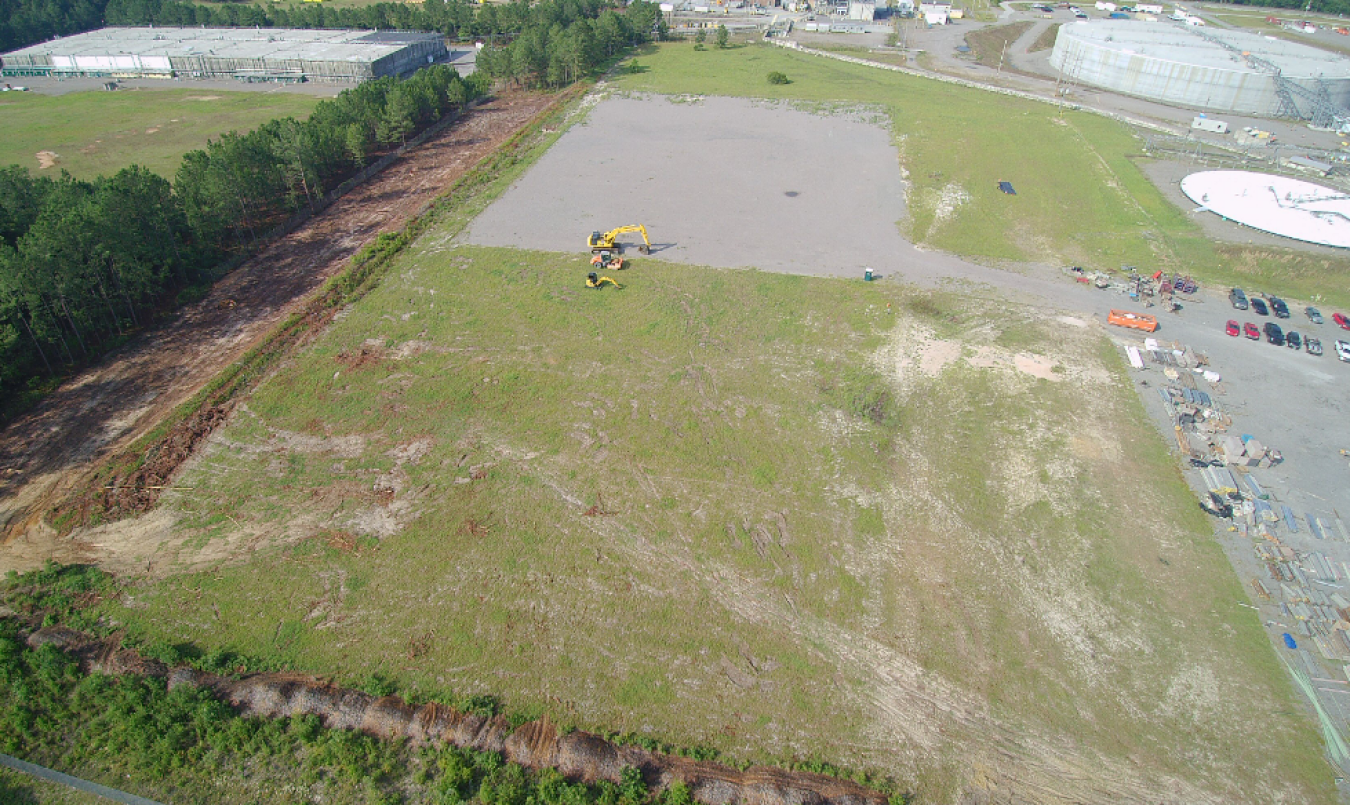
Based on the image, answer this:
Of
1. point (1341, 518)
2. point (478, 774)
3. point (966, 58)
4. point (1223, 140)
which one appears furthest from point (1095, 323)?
point (966, 58)

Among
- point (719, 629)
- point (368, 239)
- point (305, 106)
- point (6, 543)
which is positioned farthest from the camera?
point (305, 106)

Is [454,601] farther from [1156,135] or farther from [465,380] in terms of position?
[1156,135]

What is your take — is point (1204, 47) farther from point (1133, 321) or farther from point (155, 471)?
point (155, 471)

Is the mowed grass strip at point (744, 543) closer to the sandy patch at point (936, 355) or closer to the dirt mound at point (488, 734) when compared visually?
the sandy patch at point (936, 355)

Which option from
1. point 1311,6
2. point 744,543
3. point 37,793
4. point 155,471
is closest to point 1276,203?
point 744,543

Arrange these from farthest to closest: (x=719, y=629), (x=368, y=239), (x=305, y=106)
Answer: (x=305, y=106)
(x=368, y=239)
(x=719, y=629)

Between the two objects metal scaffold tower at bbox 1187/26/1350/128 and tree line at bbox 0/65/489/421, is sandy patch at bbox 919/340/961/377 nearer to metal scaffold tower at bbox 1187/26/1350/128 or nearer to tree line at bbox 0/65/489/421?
tree line at bbox 0/65/489/421
